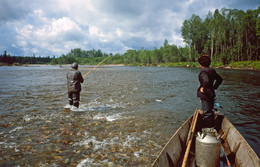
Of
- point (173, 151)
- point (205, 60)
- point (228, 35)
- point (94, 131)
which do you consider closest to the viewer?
point (173, 151)

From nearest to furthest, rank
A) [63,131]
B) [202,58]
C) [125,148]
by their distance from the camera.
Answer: [202,58] → [125,148] → [63,131]

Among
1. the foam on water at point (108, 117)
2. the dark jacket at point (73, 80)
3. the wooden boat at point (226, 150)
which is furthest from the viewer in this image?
the dark jacket at point (73, 80)

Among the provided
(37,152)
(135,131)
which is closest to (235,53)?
(135,131)

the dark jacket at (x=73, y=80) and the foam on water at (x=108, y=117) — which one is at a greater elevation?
the dark jacket at (x=73, y=80)

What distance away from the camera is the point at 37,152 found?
6.14 m

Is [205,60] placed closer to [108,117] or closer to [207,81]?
[207,81]

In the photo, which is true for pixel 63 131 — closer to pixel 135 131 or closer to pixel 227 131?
pixel 135 131

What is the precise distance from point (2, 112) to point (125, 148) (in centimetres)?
969

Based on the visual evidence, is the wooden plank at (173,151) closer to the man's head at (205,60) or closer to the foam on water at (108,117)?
the man's head at (205,60)

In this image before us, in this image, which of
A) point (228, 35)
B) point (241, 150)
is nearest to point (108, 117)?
point (241, 150)

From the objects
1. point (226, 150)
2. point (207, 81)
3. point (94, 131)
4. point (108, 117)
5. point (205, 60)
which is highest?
point (205, 60)

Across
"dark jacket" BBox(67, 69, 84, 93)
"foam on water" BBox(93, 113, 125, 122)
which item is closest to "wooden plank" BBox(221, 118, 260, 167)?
"foam on water" BBox(93, 113, 125, 122)

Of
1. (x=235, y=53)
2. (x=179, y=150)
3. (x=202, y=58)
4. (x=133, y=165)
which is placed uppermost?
(x=235, y=53)

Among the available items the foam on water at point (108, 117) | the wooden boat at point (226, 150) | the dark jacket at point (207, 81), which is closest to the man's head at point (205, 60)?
the dark jacket at point (207, 81)
